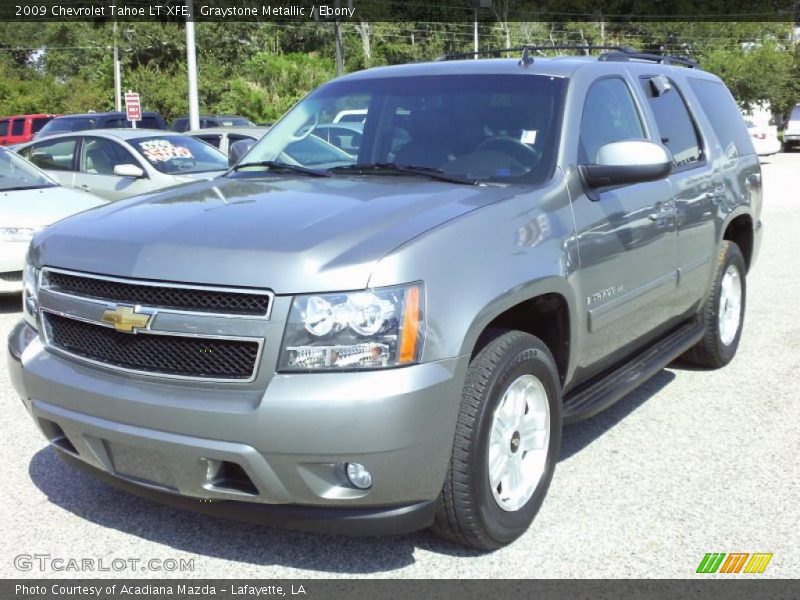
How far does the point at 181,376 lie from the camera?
293 centimetres

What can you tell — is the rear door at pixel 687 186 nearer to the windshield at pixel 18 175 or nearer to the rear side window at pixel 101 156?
the windshield at pixel 18 175

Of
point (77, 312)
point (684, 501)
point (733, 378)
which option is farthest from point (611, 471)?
point (77, 312)

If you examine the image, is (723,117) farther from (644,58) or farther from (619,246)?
(619,246)

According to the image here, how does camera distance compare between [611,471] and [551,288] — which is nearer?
[551,288]

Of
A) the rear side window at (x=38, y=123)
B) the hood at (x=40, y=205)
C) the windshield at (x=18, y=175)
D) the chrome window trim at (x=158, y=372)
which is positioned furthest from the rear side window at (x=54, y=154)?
the rear side window at (x=38, y=123)

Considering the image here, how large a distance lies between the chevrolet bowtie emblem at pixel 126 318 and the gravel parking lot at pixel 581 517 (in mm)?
947

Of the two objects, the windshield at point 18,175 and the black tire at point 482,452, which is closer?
the black tire at point 482,452

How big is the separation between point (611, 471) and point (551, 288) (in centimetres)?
117

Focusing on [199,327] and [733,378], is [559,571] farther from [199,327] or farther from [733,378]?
[733,378]

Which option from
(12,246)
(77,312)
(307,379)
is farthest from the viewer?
(12,246)

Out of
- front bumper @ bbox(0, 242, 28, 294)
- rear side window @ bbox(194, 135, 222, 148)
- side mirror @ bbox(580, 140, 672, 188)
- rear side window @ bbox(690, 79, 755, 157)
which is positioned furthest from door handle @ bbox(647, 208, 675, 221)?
rear side window @ bbox(194, 135, 222, 148)

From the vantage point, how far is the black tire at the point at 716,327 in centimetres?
548

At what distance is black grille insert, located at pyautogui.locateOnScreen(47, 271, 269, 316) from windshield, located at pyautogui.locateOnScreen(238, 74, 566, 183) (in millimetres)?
1342

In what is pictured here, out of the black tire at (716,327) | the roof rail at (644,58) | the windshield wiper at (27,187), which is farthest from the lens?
the windshield wiper at (27,187)
